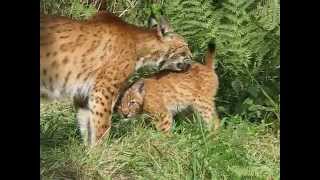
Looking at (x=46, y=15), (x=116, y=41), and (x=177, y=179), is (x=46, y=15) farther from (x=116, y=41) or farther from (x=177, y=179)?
(x=177, y=179)

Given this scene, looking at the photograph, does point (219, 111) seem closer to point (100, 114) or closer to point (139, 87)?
point (139, 87)

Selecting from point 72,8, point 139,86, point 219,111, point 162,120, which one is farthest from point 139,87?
point 72,8

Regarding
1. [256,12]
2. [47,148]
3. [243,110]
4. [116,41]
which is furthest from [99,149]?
[256,12]

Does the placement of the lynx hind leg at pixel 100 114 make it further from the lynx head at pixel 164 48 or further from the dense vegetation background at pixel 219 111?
the lynx head at pixel 164 48

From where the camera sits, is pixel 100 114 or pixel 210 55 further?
pixel 210 55

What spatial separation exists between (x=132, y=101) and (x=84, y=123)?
1.43 ft

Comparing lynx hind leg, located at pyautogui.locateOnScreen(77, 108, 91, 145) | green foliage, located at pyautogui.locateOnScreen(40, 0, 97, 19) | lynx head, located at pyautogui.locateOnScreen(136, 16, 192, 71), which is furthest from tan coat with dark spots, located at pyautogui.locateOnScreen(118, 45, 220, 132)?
green foliage, located at pyautogui.locateOnScreen(40, 0, 97, 19)

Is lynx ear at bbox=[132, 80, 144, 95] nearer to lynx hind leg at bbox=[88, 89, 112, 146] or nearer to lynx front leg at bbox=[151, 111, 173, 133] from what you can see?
lynx front leg at bbox=[151, 111, 173, 133]

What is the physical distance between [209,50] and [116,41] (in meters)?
0.82

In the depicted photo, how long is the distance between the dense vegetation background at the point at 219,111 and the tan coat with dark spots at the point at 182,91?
122 millimetres

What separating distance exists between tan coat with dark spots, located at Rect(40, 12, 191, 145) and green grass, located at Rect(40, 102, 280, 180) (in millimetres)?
184

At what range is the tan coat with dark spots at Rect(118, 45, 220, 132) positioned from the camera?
6250 mm

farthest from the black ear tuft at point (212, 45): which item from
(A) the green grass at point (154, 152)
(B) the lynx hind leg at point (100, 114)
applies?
(B) the lynx hind leg at point (100, 114)

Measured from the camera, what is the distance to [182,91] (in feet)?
20.8
